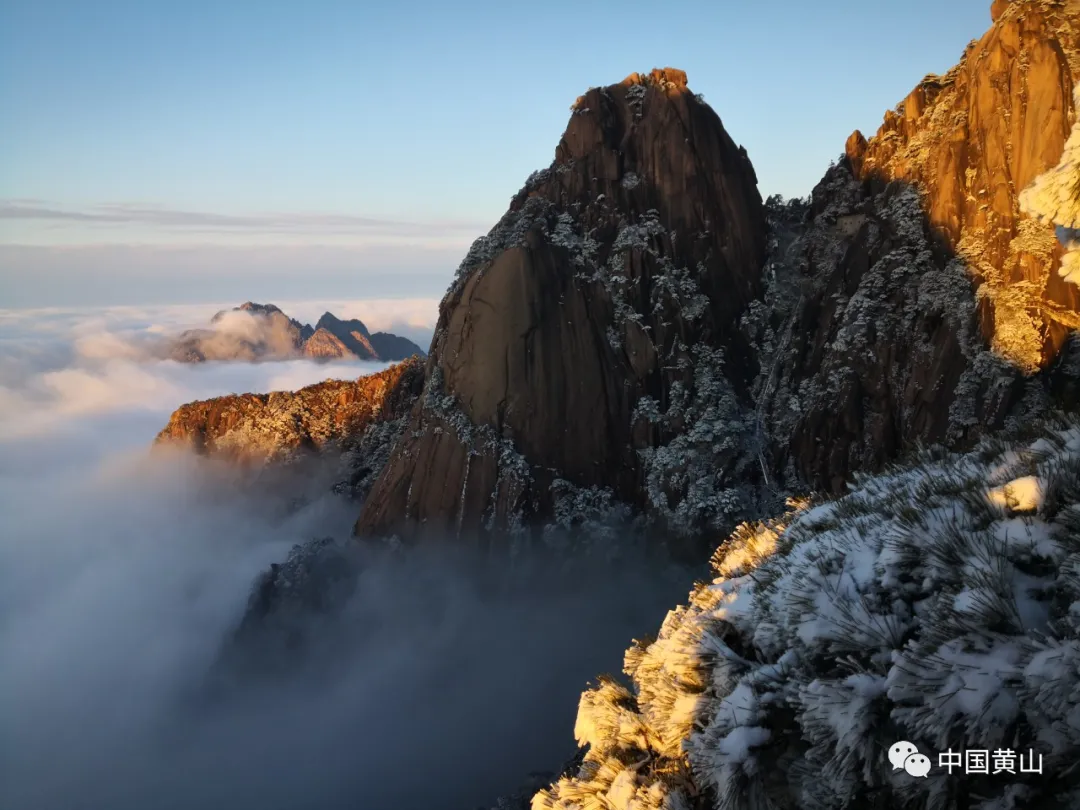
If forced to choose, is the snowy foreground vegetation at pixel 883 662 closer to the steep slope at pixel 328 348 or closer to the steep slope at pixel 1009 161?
the steep slope at pixel 1009 161

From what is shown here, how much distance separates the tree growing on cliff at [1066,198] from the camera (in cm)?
601

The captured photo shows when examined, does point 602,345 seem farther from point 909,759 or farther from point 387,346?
point 387,346

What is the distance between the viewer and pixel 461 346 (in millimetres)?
41219

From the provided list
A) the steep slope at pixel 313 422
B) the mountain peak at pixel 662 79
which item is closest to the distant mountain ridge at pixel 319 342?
the steep slope at pixel 313 422

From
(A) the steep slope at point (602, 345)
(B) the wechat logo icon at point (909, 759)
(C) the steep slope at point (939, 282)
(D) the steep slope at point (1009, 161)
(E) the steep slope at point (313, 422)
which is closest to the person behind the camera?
(B) the wechat logo icon at point (909, 759)

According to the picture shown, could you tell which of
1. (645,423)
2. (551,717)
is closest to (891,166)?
(645,423)

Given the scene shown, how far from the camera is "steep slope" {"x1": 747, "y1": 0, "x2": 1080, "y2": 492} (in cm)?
2894

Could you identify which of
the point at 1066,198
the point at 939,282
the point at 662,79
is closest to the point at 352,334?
the point at 662,79

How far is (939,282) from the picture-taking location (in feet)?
105

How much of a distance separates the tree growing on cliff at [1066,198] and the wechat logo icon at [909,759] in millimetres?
4127

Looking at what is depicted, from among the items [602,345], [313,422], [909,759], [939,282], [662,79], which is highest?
[662,79]

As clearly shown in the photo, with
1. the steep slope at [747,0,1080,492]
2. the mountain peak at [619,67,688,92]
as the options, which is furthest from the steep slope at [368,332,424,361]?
the steep slope at [747,0,1080,492]

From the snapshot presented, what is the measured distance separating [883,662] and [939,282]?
32104mm

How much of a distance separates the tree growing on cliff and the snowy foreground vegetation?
148 centimetres
